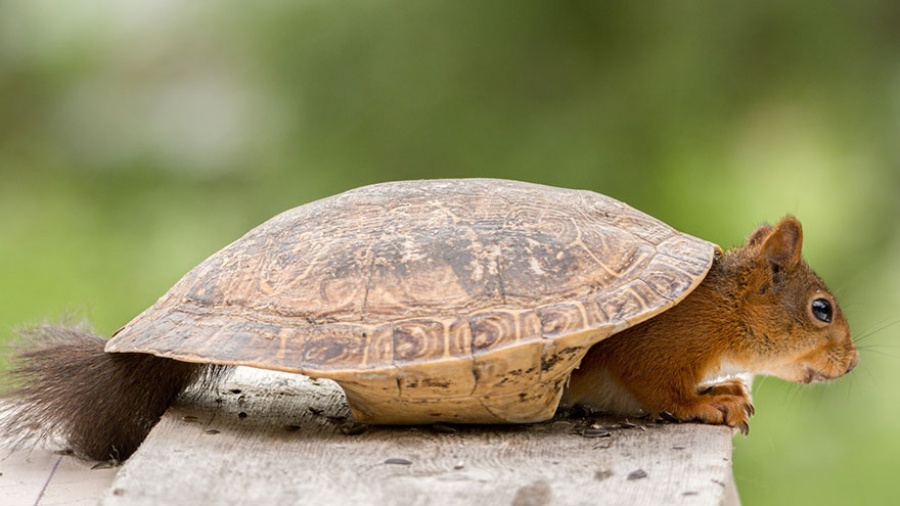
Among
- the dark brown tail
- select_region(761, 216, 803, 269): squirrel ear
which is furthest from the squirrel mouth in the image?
the dark brown tail

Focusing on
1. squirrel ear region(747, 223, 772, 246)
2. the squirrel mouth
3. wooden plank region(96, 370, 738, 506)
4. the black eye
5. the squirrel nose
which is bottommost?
the squirrel mouth

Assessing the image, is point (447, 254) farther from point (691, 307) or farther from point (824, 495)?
point (824, 495)

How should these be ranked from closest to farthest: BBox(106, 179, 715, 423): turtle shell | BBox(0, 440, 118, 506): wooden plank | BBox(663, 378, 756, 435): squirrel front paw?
BBox(106, 179, 715, 423): turtle shell → BBox(0, 440, 118, 506): wooden plank → BBox(663, 378, 756, 435): squirrel front paw

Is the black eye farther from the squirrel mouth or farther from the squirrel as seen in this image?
the squirrel mouth

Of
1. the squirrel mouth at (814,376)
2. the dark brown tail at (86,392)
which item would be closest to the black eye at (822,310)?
the squirrel mouth at (814,376)

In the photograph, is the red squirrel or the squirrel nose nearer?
the red squirrel

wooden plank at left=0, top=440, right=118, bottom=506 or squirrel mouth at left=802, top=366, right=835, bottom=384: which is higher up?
wooden plank at left=0, top=440, right=118, bottom=506

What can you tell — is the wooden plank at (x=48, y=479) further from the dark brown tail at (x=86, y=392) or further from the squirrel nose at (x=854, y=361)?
the squirrel nose at (x=854, y=361)

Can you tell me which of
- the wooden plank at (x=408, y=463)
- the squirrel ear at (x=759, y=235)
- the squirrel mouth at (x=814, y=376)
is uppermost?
the squirrel ear at (x=759, y=235)
